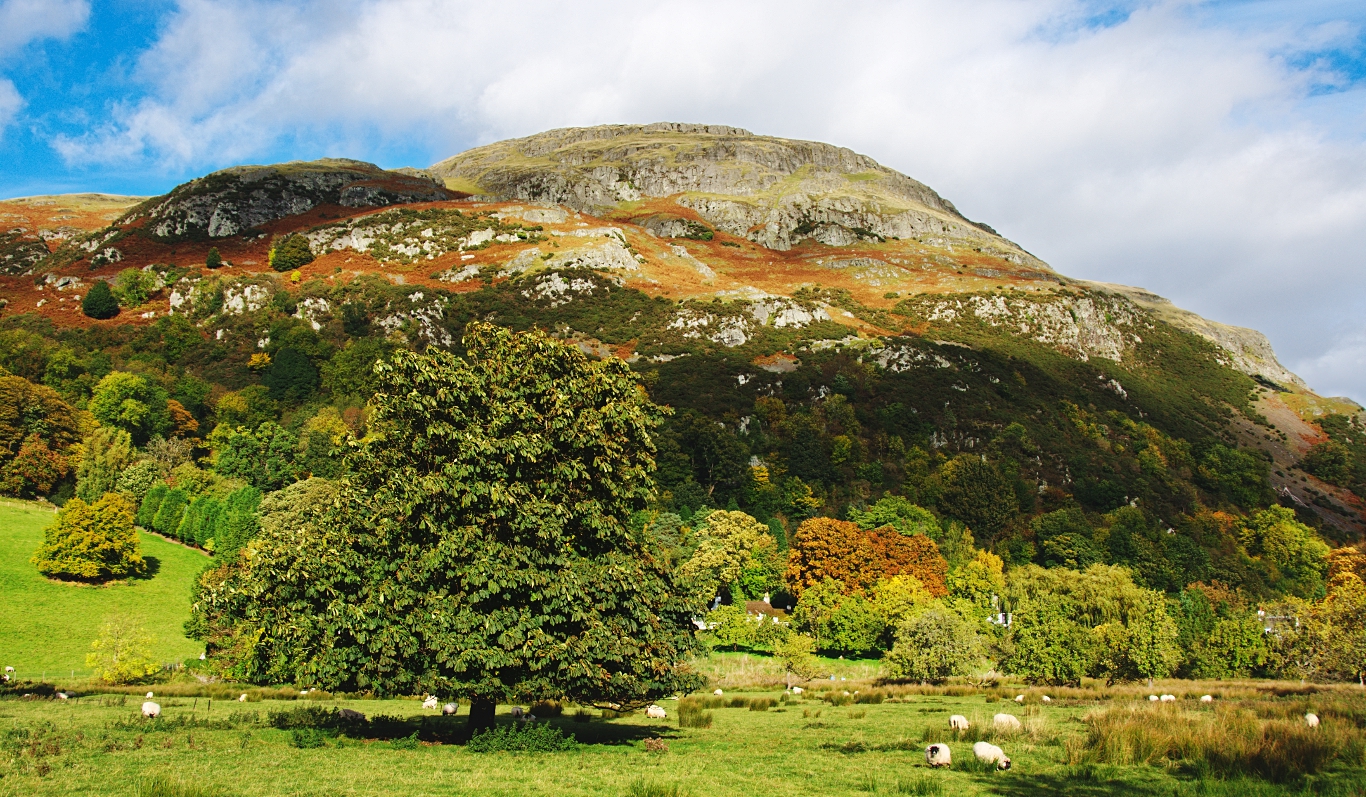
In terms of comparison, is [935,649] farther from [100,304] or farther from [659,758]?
[100,304]

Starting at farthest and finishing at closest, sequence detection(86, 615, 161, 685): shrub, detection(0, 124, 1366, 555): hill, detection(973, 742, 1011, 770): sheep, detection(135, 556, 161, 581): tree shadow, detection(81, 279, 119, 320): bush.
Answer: detection(81, 279, 119, 320): bush < detection(0, 124, 1366, 555): hill < detection(135, 556, 161, 581): tree shadow < detection(86, 615, 161, 685): shrub < detection(973, 742, 1011, 770): sheep

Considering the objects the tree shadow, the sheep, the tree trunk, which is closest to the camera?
the sheep

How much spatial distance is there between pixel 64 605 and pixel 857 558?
204ft

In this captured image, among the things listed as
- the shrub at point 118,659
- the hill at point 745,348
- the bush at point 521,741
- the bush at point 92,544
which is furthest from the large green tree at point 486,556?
the hill at point 745,348

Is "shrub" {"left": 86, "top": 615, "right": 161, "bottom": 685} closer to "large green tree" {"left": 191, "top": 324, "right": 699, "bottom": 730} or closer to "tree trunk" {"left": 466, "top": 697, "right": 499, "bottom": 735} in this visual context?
"large green tree" {"left": 191, "top": 324, "right": 699, "bottom": 730}

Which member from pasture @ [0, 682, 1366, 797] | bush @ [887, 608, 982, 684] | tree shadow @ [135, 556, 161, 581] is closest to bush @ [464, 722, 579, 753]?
pasture @ [0, 682, 1366, 797]

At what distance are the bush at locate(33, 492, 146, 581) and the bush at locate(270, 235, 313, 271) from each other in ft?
269

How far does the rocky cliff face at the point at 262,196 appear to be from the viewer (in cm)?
14738

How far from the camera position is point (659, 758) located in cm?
1648

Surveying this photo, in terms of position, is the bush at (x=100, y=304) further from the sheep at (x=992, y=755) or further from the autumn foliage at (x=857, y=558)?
the sheep at (x=992, y=755)

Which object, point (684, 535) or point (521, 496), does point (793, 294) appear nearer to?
point (684, 535)

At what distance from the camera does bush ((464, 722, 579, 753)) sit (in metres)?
16.9

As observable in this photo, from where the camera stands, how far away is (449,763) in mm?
14953

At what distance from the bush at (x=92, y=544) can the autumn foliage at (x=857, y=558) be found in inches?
2239
